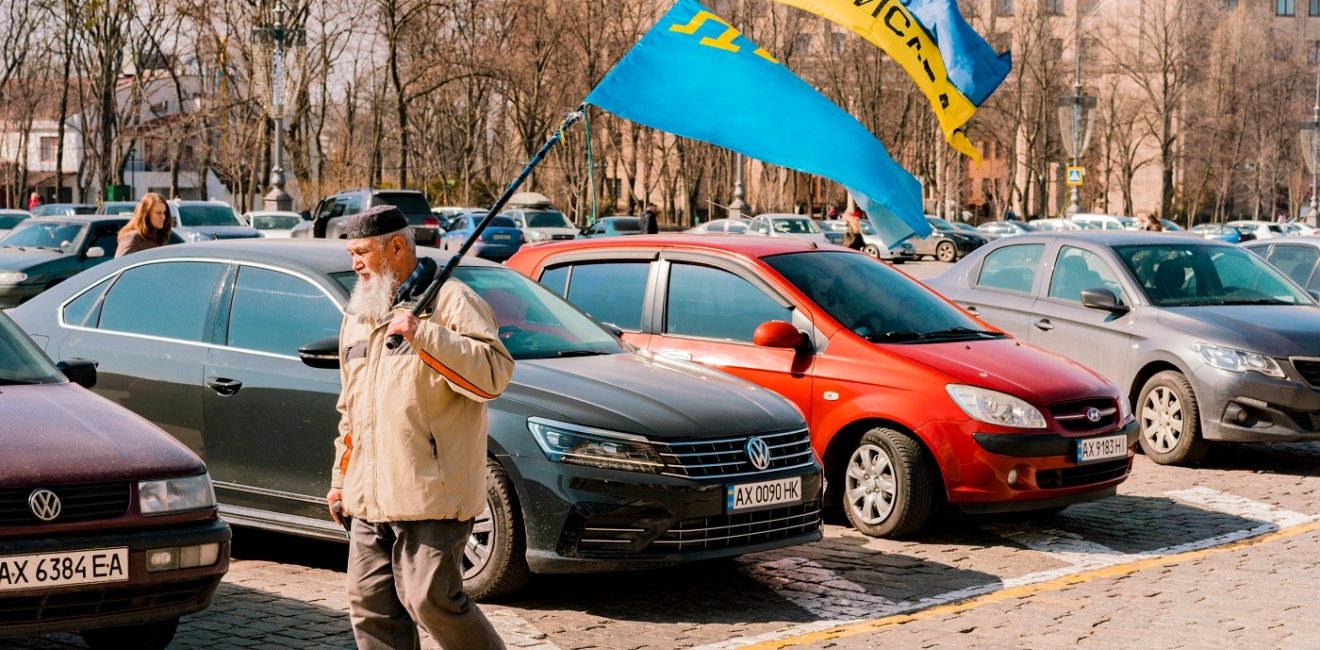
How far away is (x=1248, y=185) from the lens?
9025 cm

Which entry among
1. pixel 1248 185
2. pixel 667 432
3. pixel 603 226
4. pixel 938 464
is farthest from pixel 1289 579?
pixel 1248 185

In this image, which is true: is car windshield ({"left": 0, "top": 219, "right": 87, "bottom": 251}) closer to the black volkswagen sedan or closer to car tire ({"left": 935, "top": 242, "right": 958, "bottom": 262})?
the black volkswagen sedan

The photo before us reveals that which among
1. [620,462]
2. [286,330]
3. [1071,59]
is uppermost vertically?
[1071,59]

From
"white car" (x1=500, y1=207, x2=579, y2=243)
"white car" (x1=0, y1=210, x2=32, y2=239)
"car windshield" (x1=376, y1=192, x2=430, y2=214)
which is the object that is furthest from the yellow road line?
"white car" (x1=500, y1=207, x2=579, y2=243)

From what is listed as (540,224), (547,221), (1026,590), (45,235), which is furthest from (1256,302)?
(547,221)

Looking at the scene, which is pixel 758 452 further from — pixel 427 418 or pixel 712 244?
pixel 712 244

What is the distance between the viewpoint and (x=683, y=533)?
6676mm

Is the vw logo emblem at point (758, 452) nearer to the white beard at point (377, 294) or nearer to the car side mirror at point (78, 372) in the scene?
the white beard at point (377, 294)

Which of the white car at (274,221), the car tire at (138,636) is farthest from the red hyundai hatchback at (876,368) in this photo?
the white car at (274,221)

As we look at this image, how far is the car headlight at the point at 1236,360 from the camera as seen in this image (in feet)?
36.0

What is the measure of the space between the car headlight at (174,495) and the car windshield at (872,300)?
421 cm

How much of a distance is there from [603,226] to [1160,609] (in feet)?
139

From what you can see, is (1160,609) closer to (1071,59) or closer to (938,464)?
A: (938,464)

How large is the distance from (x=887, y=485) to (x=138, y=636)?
13.5 ft
